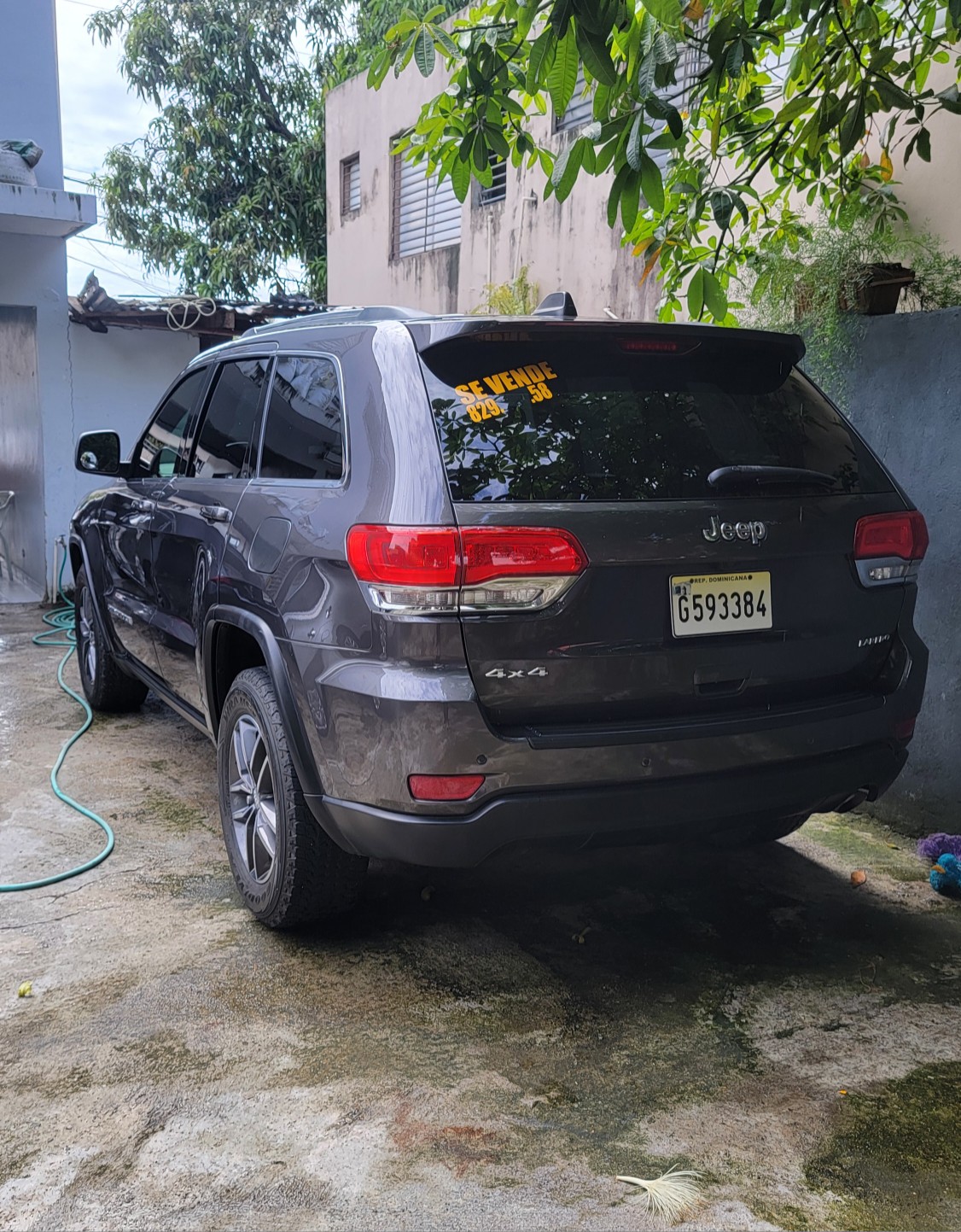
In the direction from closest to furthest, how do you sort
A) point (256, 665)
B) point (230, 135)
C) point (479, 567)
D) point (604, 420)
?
1. point (479, 567)
2. point (604, 420)
3. point (256, 665)
4. point (230, 135)

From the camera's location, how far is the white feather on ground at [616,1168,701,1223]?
7.02 feet

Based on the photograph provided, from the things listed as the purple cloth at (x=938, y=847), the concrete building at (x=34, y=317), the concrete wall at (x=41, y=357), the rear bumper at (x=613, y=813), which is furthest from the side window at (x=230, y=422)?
the concrete wall at (x=41, y=357)

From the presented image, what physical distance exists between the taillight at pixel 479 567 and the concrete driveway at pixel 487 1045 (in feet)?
3.72

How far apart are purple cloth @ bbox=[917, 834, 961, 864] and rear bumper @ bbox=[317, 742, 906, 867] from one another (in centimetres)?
118

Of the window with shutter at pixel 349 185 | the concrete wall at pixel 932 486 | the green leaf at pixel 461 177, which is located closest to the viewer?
the green leaf at pixel 461 177

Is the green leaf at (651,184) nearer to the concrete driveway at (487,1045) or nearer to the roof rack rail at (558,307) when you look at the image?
the roof rack rail at (558,307)

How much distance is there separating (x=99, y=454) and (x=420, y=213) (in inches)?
301

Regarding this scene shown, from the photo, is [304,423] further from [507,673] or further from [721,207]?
[721,207]

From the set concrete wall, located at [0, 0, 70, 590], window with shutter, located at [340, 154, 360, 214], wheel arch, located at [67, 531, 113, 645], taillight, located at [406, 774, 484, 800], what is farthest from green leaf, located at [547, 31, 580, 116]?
window with shutter, located at [340, 154, 360, 214]

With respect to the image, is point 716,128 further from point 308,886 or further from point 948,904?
point 308,886

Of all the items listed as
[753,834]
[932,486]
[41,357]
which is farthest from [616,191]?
[41,357]

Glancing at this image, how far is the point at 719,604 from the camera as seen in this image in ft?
9.12

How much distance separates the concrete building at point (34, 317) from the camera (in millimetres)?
8898

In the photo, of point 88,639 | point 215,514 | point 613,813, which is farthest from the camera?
point 88,639
